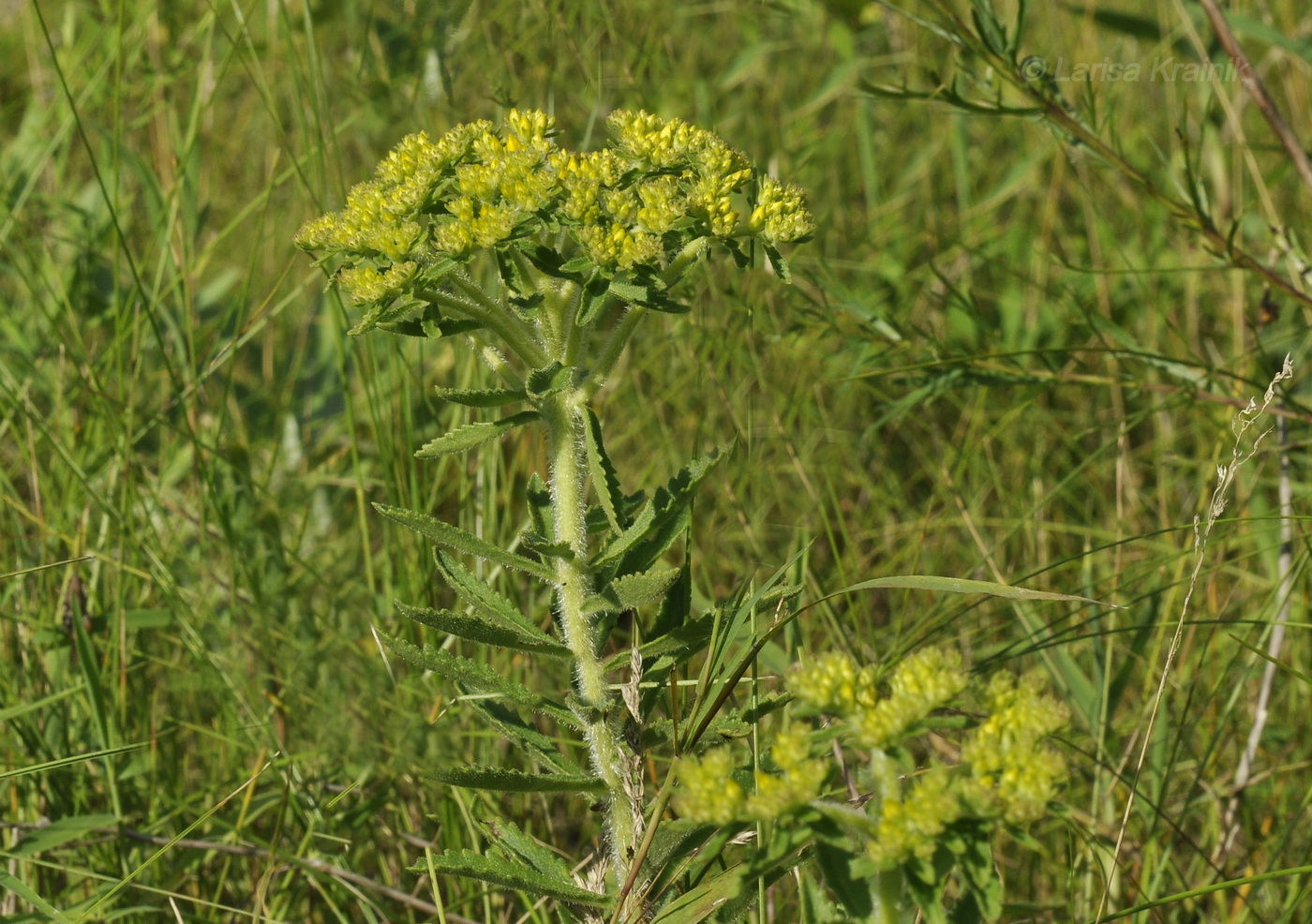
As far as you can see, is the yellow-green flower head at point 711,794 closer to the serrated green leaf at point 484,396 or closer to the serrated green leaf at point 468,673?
the serrated green leaf at point 468,673

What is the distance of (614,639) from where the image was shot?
278 cm

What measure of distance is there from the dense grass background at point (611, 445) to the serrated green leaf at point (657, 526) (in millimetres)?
360

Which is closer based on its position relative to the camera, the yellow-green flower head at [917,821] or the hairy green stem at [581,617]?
the yellow-green flower head at [917,821]

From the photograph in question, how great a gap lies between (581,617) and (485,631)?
0.13m

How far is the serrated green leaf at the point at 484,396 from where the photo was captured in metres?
1.54

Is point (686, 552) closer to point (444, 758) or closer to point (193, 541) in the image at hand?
point (444, 758)

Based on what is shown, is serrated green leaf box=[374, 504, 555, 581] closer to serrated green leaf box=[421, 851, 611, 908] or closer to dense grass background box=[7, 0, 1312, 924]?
serrated green leaf box=[421, 851, 611, 908]

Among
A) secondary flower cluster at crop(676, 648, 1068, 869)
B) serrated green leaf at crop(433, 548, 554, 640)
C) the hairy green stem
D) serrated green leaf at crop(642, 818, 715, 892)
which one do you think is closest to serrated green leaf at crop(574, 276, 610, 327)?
the hairy green stem

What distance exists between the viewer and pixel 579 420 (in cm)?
165

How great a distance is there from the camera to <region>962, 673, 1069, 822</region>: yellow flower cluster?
111 cm

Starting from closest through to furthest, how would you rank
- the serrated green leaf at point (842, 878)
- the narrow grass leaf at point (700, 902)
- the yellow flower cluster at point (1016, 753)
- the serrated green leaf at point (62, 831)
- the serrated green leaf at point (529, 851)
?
the yellow flower cluster at point (1016, 753) < the serrated green leaf at point (842, 878) < the narrow grass leaf at point (700, 902) < the serrated green leaf at point (529, 851) < the serrated green leaf at point (62, 831)

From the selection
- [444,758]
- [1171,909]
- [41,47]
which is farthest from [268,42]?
[1171,909]

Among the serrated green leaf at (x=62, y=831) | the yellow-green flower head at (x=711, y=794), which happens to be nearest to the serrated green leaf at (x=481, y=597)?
the yellow-green flower head at (x=711, y=794)

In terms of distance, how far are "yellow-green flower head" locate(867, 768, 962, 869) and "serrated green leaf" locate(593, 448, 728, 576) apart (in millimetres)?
556
